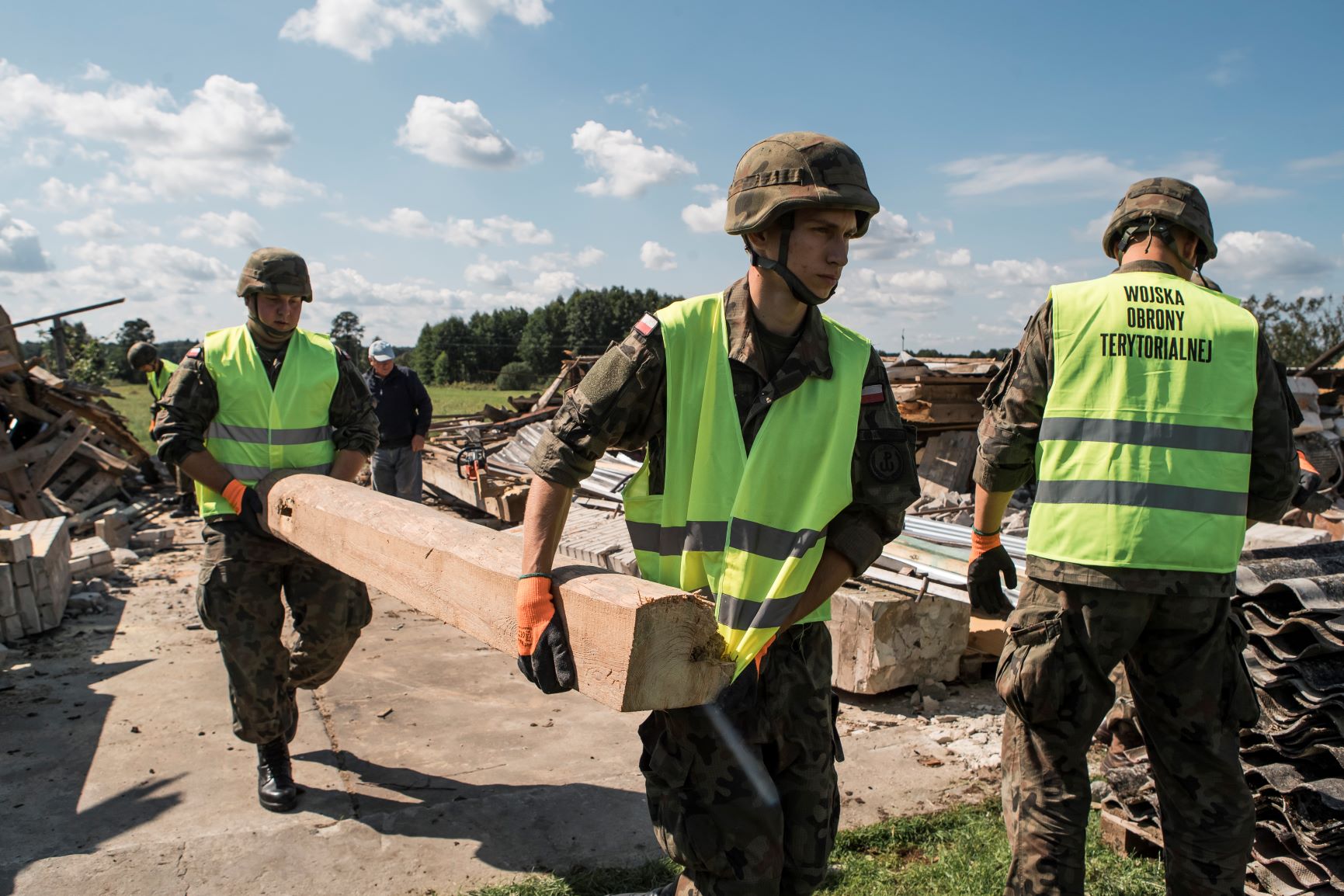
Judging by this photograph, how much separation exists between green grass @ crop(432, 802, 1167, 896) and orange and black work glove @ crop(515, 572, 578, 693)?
154 centimetres

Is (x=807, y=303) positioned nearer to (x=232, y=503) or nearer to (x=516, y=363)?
(x=232, y=503)

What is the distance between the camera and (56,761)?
430 cm

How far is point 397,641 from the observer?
6277 mm

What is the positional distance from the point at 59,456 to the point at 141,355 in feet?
6.56

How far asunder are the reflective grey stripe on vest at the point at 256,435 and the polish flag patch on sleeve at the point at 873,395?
2668 mm

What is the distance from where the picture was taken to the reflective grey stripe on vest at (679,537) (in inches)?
84.9

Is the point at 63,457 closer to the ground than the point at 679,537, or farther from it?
closer to the ground

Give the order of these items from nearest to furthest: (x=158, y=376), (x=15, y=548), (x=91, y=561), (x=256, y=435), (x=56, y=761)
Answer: (x=256, y=435)
(x=56, y=761)
(x=15, y=548)
(x=91, y=561)
(x=158, y=376)

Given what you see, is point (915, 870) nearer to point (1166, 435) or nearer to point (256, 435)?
point (1166, 435)

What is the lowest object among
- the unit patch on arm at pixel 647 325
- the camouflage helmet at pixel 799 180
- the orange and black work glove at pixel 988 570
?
the orange and black work glove at pixel 988 570

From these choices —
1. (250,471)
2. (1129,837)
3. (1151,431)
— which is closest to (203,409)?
(250,471)

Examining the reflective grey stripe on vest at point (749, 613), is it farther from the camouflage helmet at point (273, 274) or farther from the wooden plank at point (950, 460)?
the wooden plank at point (950, 460)

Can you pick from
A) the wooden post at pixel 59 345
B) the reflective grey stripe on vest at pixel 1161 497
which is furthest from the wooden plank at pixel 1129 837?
the wooden post at pixel 59 345

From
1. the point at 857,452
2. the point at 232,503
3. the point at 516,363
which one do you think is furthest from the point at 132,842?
the point at 516,363
